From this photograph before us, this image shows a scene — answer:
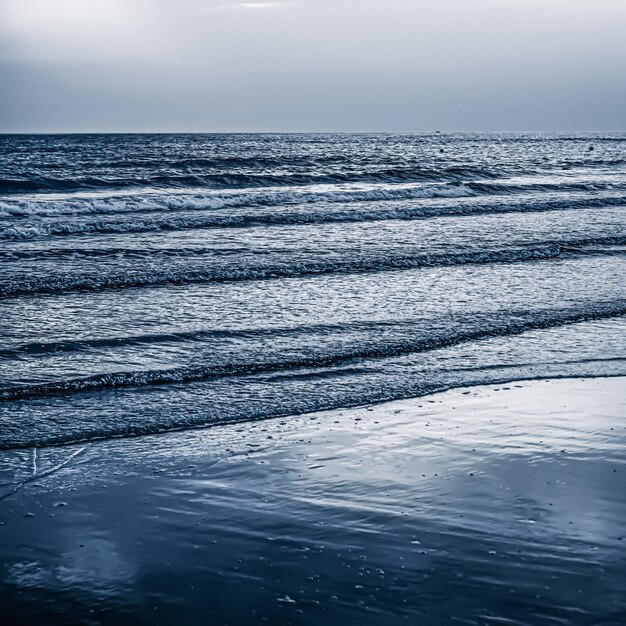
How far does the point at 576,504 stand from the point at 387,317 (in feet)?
17.9

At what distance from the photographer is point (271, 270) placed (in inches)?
509

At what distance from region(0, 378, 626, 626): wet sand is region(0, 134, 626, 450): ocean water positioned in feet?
2.63

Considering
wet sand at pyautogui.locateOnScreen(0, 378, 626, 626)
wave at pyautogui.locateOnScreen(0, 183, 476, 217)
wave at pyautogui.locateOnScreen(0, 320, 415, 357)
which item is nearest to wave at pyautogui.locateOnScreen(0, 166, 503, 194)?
wave at pyautogui.locateOnScreen(0, 183, 476, 217)

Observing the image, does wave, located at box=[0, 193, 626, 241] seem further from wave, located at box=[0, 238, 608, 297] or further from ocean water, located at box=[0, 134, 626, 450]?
wave, located at box=[0, 238, 608, 297]

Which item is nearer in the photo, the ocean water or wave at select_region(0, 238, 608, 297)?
the ocean water

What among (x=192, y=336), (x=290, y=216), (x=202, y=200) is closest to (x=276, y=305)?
(x=192, y=336)

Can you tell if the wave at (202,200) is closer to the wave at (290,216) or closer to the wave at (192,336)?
the wave at (290,216)

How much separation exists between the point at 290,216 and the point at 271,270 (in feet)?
25.5

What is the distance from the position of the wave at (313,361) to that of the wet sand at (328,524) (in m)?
1.43

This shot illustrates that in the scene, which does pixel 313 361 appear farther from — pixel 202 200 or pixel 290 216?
pixel 202 200

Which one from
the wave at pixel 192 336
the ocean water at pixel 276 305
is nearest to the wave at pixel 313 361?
the ocean water at pixel 276 305

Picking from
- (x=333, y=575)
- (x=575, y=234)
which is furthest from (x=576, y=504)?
(x=575, y=234)

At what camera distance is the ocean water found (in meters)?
6.75

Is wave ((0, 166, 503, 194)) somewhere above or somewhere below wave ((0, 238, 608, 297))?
above
